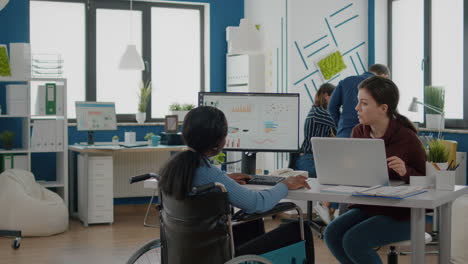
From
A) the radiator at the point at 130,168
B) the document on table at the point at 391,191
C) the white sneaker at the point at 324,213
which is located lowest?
the white sneaker at the point at 324,213

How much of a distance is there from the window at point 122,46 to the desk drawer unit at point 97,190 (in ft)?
3.95

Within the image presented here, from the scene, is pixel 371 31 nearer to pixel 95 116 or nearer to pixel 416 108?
pixel 416 108

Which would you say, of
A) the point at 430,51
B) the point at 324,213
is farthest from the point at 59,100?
the point at 430,51

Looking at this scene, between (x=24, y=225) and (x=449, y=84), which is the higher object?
(x=449, y=84)

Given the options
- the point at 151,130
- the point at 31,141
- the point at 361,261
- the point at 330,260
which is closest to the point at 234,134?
the point at 361,261

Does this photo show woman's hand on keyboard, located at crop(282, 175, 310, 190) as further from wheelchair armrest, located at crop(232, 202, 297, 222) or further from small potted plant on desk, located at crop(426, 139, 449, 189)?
small potted plant on desk, located at crop(426, 139, 449, 189)

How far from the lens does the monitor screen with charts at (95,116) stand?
21.3 ft

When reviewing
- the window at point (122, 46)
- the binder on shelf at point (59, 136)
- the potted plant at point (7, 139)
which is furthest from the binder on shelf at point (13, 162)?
the window at point (122, 46)

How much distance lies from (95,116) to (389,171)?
394 cm

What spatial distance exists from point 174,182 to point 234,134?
1.23m

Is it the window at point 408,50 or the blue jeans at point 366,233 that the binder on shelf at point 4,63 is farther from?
the blue jeans at point 366,233

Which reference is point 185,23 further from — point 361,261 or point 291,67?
point 361,261

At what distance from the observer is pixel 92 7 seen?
7.24m

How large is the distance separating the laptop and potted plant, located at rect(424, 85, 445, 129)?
308 cm
